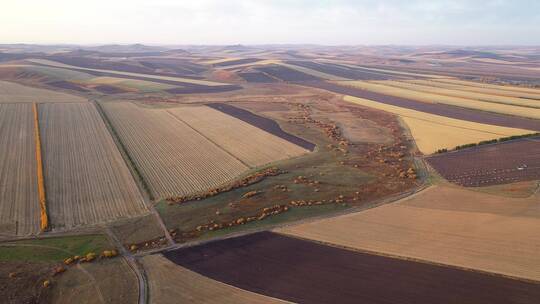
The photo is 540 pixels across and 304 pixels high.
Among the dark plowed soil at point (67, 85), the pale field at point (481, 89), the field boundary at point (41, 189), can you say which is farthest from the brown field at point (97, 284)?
the pale field at point (481, 89)

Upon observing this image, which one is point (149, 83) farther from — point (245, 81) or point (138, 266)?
point (138, 266)

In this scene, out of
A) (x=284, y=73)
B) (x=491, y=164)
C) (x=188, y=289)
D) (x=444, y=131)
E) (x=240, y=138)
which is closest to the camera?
(x=188, y=289)

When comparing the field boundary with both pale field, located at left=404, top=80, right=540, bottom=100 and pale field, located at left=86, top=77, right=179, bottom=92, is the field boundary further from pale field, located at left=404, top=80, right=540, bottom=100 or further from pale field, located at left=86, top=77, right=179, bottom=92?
pale field, located at left=404, top=80, right=540, bottom=100

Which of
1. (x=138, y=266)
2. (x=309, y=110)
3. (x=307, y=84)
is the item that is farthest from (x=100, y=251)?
(x=307, y=84)

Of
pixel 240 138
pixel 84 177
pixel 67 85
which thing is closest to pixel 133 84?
pixel 67 85

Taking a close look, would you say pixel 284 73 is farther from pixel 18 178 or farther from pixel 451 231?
pixel 451 231

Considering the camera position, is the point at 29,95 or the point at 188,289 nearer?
the point at 188,289

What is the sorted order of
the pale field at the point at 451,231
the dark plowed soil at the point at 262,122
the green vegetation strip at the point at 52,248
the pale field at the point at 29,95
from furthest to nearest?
1. the pale field at the point at 29,95
2. the dark plowed soil at the point at 262,122
3. the green vegetation strip at the point at 52,248
4. the pale field at the point at 451,231

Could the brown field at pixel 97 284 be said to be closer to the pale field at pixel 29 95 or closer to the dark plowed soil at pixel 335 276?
the dark plowed soil at pixel 335 276
